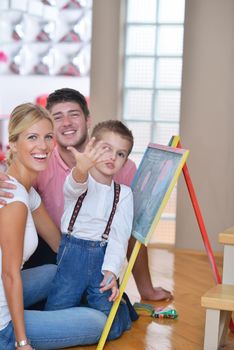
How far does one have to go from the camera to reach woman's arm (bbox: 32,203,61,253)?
267cm

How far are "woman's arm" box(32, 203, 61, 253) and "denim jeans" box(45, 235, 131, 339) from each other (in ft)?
0.49

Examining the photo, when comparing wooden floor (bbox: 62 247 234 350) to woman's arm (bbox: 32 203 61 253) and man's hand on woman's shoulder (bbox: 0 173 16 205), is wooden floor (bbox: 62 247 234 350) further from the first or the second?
man's hand on woman's shoulder (bbox: 0 173 16 205)

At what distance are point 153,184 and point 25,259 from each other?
552 mm

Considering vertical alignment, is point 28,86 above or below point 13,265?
above

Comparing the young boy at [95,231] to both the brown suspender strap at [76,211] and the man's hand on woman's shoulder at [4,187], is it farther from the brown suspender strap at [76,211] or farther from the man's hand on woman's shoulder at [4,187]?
the man's hand on woman's shoulder at [4,187]

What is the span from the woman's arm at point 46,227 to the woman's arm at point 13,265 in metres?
0.43

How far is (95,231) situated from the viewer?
2.54 meters

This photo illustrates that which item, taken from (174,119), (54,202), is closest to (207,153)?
(174,119)

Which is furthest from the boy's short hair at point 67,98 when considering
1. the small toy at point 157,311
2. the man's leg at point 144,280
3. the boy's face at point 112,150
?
the small toy at point 157,311

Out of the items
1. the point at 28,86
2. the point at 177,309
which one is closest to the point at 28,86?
the point at 28,86

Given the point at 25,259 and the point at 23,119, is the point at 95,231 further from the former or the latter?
the point at 23,119

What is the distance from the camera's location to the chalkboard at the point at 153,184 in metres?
2.41

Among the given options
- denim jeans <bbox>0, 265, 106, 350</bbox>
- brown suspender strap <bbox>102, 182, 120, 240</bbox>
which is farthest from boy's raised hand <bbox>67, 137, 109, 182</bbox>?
denim jeans <bbox>0, 265, 106, 350</bbox>

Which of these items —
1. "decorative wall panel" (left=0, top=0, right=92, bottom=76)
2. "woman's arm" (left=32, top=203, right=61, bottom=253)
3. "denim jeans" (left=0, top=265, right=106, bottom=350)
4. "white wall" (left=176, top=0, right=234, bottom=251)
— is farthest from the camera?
"decorative wall panel" (left=0, top=0, right=92, bottom=76)
